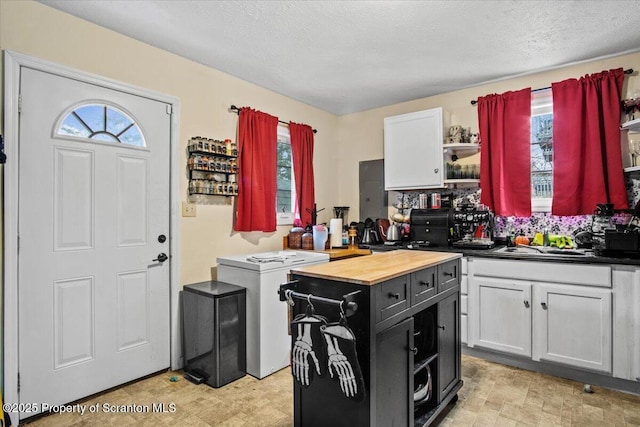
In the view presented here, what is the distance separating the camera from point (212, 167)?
3.08 meters

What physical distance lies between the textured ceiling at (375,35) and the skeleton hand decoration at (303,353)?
1.94 m

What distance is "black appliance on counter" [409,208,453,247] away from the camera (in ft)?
10.9

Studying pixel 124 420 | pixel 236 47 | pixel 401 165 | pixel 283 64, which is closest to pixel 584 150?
pixel 401 165

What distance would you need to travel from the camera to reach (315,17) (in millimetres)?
2377

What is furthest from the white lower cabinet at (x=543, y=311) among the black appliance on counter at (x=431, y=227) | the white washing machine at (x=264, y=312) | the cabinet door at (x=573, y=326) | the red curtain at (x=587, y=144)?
the white washing machine at (x=264, y=312)

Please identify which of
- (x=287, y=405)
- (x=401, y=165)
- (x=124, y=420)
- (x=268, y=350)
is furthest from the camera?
(x=401, y=165)

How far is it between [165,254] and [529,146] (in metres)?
3.33

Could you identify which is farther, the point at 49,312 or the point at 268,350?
the point at 268,350

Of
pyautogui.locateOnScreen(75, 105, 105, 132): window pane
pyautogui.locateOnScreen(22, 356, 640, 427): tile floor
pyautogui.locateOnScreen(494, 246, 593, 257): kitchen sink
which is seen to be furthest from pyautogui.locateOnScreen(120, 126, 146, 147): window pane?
pyautogui.locateOnScreen(494, 246, 593, 257): kitchen sink

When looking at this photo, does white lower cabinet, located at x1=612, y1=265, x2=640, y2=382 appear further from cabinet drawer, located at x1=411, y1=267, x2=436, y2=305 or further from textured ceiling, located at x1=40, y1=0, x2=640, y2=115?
textured ceiling, located at x1=40, y1=0, x2=640, y2=115

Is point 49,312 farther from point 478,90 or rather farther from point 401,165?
point 478,90

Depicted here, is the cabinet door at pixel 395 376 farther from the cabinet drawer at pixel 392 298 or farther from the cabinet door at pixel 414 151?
the cabinet door at pixel 414 151

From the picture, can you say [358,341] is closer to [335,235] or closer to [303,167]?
[335,235]

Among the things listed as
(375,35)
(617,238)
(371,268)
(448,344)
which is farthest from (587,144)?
(371,268)
